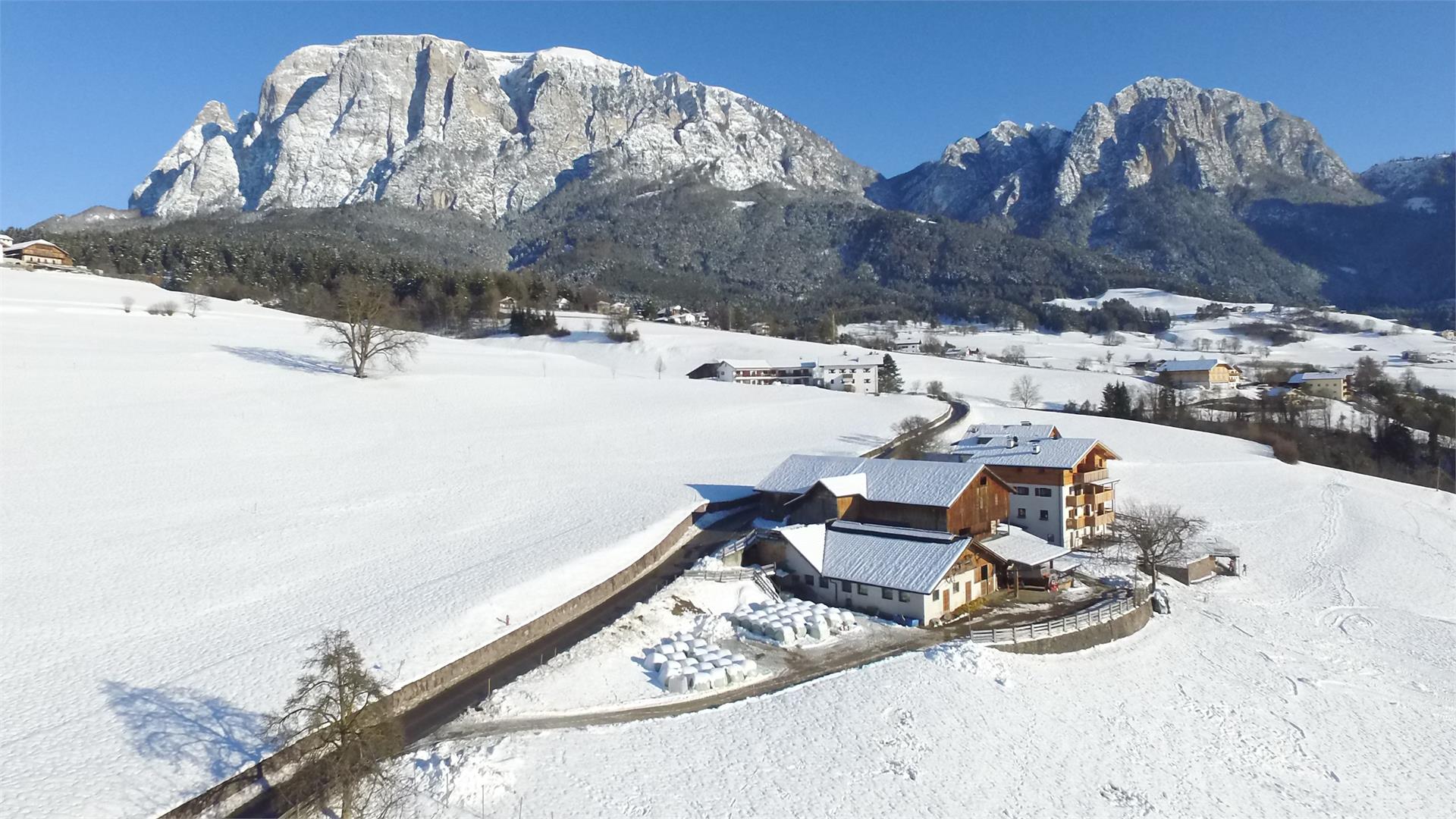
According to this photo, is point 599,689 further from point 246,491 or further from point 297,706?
point 246,491

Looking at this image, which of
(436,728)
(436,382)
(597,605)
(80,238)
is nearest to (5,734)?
(436,728)

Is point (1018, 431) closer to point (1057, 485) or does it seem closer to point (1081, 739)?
point (1057, 485)

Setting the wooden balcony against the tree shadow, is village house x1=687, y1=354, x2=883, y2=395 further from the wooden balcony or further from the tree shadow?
the tree shadow

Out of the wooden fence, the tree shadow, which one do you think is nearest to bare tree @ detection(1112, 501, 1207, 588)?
the wooden fence

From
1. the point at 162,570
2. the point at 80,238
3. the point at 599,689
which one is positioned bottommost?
the point at 599,689

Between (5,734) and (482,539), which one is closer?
(5,734)

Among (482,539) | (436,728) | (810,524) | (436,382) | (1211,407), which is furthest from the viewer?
(1211,407)

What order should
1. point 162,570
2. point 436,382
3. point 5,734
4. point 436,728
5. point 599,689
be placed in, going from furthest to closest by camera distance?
1. point 436,382
2. point 162,570
3. point 599,689
4. point 436,728
5. point 5,734

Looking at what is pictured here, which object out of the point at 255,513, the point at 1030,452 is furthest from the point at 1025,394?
the point at 255,513
